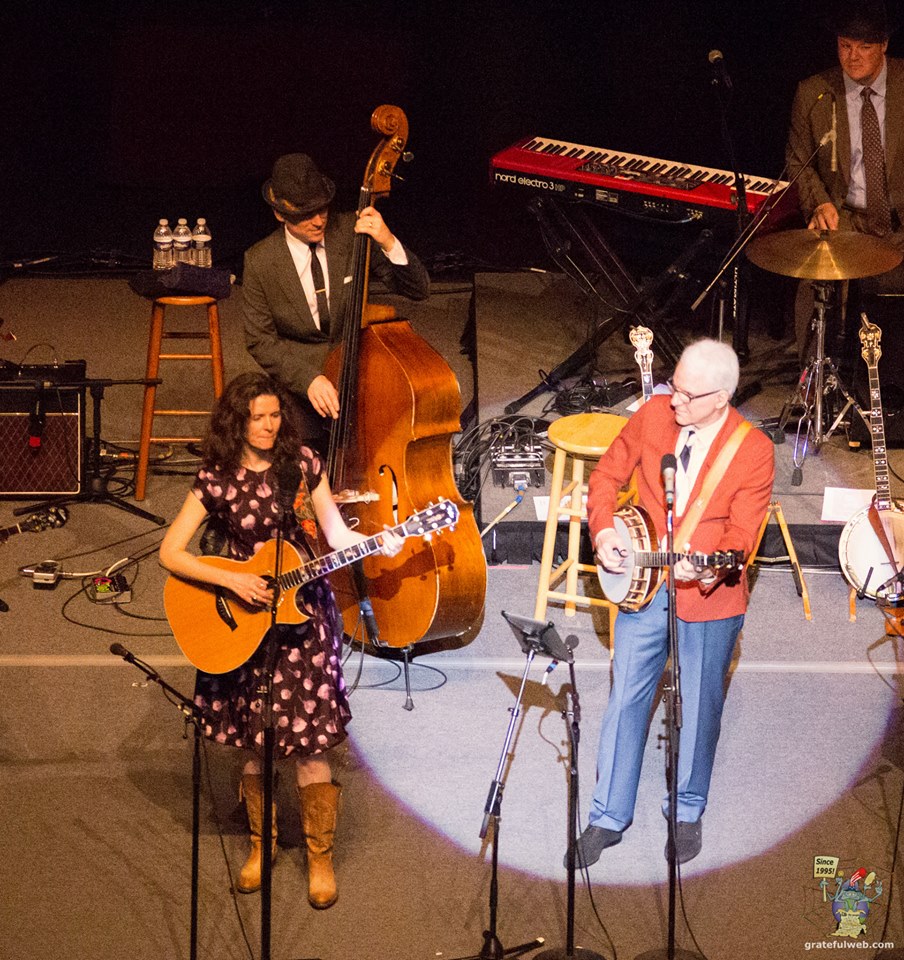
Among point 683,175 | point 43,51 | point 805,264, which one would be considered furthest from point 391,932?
point 43,51

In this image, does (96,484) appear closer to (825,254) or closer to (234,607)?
(234,607)

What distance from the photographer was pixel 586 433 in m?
6.30

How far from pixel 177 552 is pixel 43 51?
24.8 ft

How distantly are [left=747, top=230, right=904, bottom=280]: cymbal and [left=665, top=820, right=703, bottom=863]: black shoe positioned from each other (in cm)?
299

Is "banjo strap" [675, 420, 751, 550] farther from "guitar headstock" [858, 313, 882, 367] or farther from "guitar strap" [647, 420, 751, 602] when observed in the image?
"guitar headstock" [858, 313, 882, 367]

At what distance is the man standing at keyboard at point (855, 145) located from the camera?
7.51m

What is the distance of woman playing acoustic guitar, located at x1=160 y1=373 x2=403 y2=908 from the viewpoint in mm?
4863

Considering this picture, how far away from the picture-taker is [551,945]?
15.4 ft

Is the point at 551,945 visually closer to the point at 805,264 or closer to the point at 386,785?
the point at 386,785

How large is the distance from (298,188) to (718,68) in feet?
7.59

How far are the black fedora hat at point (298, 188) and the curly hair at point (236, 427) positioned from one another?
1170 millimetres

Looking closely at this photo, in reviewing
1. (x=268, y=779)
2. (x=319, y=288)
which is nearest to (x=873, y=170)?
(x=319, y=288)

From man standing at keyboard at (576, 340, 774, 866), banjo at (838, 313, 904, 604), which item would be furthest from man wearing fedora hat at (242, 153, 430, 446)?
banjo at (838, 313, 904, 604)

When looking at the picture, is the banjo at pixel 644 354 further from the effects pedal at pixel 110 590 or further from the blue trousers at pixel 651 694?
the effects pedal at pixel 110 590
